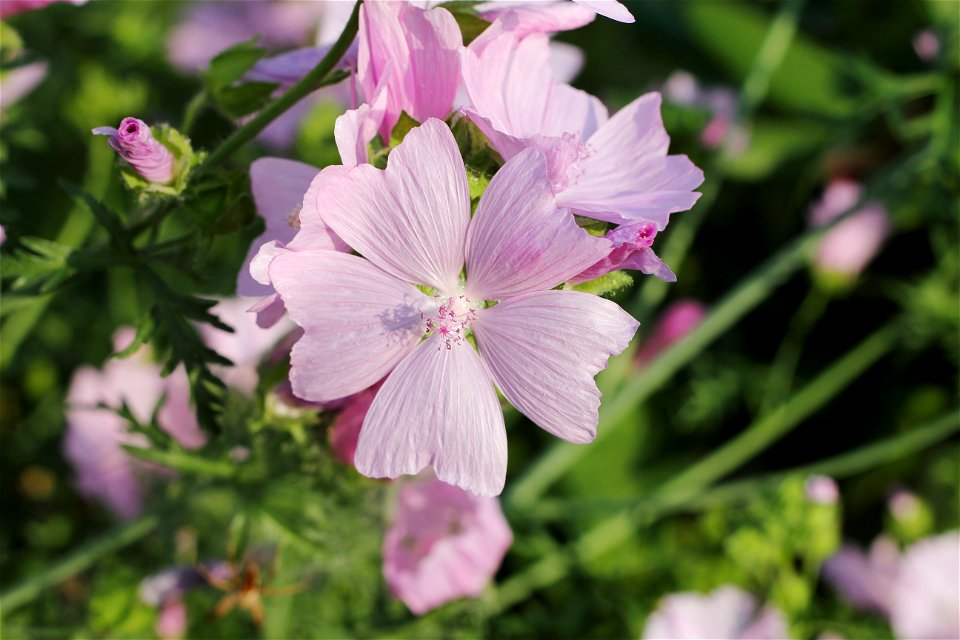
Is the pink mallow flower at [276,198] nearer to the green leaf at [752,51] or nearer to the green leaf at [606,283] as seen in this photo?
the green leaf at [606,283]

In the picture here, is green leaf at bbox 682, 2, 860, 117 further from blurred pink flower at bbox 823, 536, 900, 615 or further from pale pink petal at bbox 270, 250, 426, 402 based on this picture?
pale pink petal at bbox 270, 250, 426, 402

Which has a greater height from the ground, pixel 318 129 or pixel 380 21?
pixel 380 21

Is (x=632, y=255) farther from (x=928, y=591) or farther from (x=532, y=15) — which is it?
(x=928, y=591)

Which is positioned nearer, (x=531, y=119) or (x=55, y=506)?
(x=531, y=119)

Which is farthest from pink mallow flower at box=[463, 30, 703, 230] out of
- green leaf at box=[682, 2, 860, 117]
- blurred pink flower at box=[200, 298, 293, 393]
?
green leaf at box=[682, 2, 860, 117]

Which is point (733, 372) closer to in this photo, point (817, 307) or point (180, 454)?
point (817, 307)

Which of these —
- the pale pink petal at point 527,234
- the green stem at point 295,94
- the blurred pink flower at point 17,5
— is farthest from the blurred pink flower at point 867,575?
the blurred pink flower at point 17,5

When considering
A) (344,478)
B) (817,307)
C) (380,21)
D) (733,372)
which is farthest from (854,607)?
(380,21)
